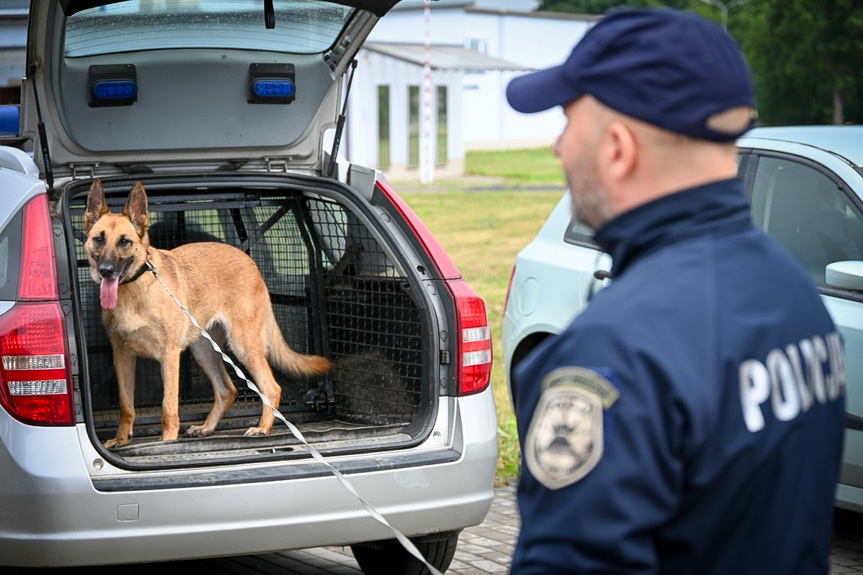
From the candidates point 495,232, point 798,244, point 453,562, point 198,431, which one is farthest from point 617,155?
point 495,232

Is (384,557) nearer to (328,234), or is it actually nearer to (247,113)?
(328,234)

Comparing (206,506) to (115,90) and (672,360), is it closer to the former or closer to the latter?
(115,90)

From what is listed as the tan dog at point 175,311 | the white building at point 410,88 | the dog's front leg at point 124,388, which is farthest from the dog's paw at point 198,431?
the white building at point 410,88

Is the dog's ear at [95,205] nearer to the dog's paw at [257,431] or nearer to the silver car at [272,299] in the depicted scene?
the silver car at [272,299]

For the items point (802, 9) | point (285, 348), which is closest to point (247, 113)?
point (285, 348)

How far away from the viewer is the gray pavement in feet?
15.9

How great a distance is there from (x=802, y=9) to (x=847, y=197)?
798 inches

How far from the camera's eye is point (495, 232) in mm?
18859

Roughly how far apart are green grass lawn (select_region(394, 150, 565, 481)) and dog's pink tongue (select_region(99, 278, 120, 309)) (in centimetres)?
254

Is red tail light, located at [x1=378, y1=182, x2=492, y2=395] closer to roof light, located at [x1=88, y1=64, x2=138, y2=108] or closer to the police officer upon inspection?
roof light, located at [x1=88, y1=64, x2=138, y2=108]

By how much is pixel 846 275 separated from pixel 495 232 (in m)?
14.4

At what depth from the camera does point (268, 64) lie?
489 centimetres

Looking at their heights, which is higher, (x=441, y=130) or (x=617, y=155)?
Answer: (x=617, y=155)

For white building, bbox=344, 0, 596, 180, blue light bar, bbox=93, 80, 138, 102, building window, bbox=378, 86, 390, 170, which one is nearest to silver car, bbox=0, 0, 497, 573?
blue light bar, bbox=93, 80, 138, 102
